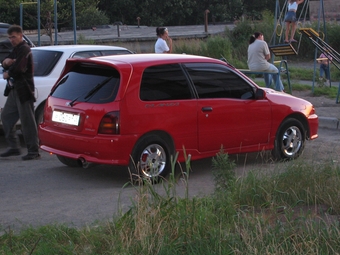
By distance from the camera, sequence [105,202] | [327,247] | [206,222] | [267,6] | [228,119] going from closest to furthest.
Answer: [327,247] → [206,222] → [105,202] → [228,119] → [267,6]

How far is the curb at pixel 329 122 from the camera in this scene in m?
12.6

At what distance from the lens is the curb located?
12.6 m

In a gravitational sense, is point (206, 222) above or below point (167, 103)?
below

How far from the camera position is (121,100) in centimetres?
777

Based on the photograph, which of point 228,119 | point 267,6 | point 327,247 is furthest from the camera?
point 267,6

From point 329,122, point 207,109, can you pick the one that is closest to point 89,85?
point 207,109

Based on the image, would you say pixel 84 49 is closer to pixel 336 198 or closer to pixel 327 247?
pixel 336 198

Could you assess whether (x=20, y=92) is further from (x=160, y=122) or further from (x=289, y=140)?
(x=289, y=140)

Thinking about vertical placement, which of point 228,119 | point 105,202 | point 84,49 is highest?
point 84,49

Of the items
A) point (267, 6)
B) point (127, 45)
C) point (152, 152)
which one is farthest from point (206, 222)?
point (267, 6)

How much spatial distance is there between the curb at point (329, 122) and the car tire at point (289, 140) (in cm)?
317

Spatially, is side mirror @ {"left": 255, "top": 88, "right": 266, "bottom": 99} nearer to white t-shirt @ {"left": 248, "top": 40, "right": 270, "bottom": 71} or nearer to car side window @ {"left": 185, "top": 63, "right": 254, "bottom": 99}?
car side window @ {"left": 185, "top": 63, "right": 254, "bottom": 99}

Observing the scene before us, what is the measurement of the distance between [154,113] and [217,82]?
4.09 feet

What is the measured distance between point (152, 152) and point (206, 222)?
285 centimetres
